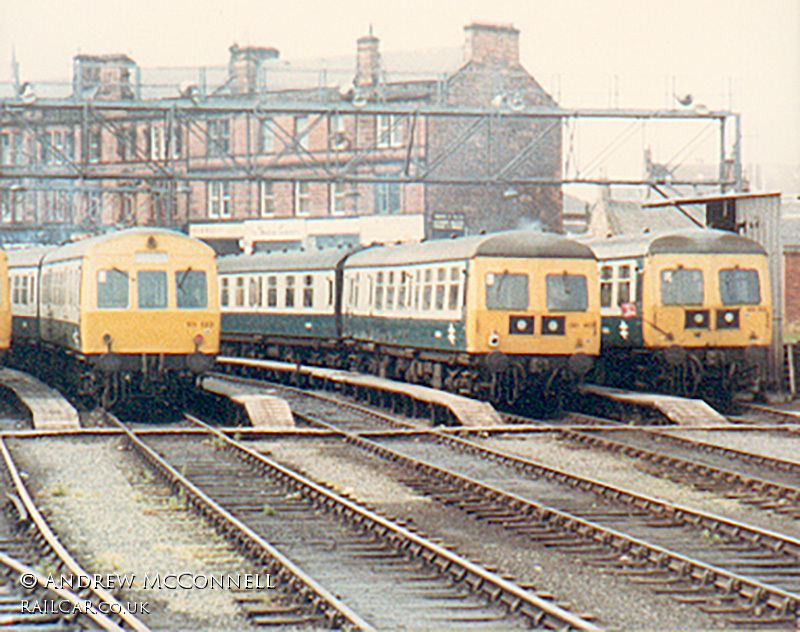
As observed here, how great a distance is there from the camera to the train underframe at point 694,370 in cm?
2252

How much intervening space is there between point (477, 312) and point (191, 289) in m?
4.57

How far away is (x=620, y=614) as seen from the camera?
847 centimetres

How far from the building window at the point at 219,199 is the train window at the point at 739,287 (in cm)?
3705

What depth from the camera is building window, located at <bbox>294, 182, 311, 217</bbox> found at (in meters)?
55.3

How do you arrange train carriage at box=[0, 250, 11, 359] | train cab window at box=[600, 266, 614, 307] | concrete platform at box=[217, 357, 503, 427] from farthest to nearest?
1. train cab window at box=[600, 266, 614, 307]
2. train carriage at box=[0, 250, 11, 359]
3. concrete platform at box=[217, 357, 503, 427]

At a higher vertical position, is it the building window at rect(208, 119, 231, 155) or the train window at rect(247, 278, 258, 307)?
the building window at rect(208, 119, 231, 155)

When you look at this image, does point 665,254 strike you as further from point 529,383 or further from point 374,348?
point 374,348

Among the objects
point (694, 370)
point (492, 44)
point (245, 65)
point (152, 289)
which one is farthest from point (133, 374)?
point (245, 65)

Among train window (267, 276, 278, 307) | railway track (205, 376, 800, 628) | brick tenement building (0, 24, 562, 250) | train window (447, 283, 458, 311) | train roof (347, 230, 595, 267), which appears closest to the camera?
railway track (205, 376, 800, 628)

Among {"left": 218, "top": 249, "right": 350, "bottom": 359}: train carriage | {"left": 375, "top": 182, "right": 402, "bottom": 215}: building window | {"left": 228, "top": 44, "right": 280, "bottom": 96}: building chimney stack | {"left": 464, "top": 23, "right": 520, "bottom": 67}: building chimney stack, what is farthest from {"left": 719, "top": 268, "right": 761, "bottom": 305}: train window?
{"left": 228, "top": 44, "right": 280, "bottom": 96}: building chimney stack

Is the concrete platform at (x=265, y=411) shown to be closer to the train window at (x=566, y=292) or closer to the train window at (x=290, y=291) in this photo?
the train window at (x=566, y=292)

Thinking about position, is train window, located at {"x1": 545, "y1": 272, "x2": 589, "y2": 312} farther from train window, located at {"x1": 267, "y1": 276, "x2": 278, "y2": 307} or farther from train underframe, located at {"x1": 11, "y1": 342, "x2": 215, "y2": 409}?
train window, located at {"x1": 267, "y1": 276, "x2": 278, "y2": 307}

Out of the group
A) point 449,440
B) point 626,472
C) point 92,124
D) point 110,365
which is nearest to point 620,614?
point 626,472

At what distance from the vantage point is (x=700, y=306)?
22672 mm
